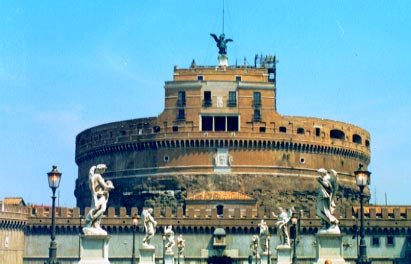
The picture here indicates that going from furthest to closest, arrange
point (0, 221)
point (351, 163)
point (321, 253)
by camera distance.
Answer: point (351, 163) < point (0, 221) < point (321, 253)

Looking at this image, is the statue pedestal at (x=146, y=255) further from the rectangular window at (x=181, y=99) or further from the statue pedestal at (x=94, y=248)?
the rectangular window at (x=181, y=99)

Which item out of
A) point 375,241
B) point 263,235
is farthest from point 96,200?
point 375,241

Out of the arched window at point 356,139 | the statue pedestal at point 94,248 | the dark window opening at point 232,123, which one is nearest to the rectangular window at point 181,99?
the dark window opening at point 232,123

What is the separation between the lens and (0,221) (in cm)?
7375

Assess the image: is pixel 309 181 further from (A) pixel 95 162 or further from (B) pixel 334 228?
(B) pixel 334 228

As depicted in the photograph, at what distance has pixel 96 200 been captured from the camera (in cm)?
2066

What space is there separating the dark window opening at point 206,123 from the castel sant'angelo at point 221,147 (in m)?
0.10

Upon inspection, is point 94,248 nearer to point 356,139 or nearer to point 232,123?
point 232,123

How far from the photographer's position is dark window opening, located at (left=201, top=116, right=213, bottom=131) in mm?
86062

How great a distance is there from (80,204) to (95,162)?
514cm

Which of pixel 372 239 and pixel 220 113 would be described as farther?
pixel 220 113

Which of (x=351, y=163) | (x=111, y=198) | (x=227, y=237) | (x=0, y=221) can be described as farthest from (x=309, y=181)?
(x=0, y=221)

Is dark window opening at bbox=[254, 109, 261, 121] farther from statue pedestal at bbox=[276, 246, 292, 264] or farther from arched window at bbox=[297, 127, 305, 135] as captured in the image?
statue pedestal at bbox=[276, 246, 292, 264]

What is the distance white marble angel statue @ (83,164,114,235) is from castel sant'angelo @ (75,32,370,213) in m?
62.5
